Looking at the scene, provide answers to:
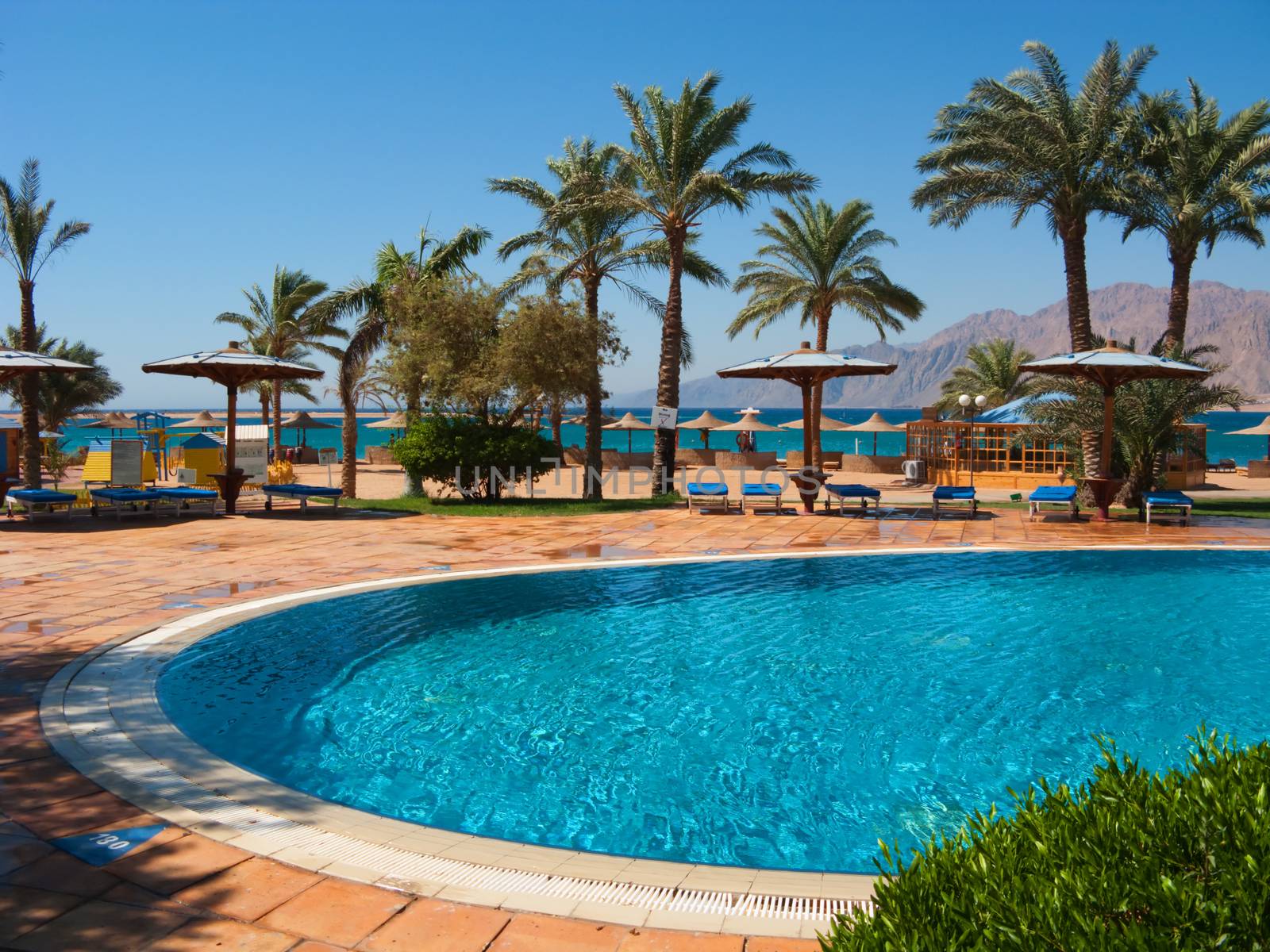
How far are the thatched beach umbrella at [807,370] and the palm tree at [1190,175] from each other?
7587mm

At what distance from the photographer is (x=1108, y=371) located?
16.7 meters

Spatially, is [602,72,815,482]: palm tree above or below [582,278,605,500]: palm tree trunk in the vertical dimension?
above

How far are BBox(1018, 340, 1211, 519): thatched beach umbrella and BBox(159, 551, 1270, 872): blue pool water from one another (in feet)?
18.3

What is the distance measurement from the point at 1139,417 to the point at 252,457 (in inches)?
839

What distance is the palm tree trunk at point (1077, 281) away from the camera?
1986cm

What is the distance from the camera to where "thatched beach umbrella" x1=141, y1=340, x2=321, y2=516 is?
17109 mm

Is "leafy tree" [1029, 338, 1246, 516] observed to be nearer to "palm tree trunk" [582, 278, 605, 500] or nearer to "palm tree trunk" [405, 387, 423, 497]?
"palm tree trunk" [582, 278, 605, 500]

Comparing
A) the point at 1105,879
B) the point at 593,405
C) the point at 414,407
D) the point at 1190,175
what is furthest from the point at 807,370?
the point at 1105,879

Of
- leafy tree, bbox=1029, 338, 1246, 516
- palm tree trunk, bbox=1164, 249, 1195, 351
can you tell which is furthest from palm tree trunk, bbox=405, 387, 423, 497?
palm tree trunk, bbox=1164, 249, 1195, 351

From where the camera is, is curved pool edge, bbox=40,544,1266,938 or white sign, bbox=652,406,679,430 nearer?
curved pool edge, bbox=40,544,1266,938

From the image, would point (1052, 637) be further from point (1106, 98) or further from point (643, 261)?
point (643, 261)

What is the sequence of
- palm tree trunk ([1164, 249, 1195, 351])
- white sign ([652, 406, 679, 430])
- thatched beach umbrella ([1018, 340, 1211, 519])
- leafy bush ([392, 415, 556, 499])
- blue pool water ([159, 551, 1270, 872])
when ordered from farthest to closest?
palm tree trunk ([1164, 249, 1195, 351])
white sign ([652, 406, 679, 430])
leafy bush ([392, 415, 556, 499])
thatched beach umbrella ([1018, 340, 1211, 519])
blue pool water ([159, 551, 1270, 872])

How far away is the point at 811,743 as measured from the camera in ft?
20.5

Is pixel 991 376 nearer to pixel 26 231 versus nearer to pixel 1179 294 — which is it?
pixel 1179 294
